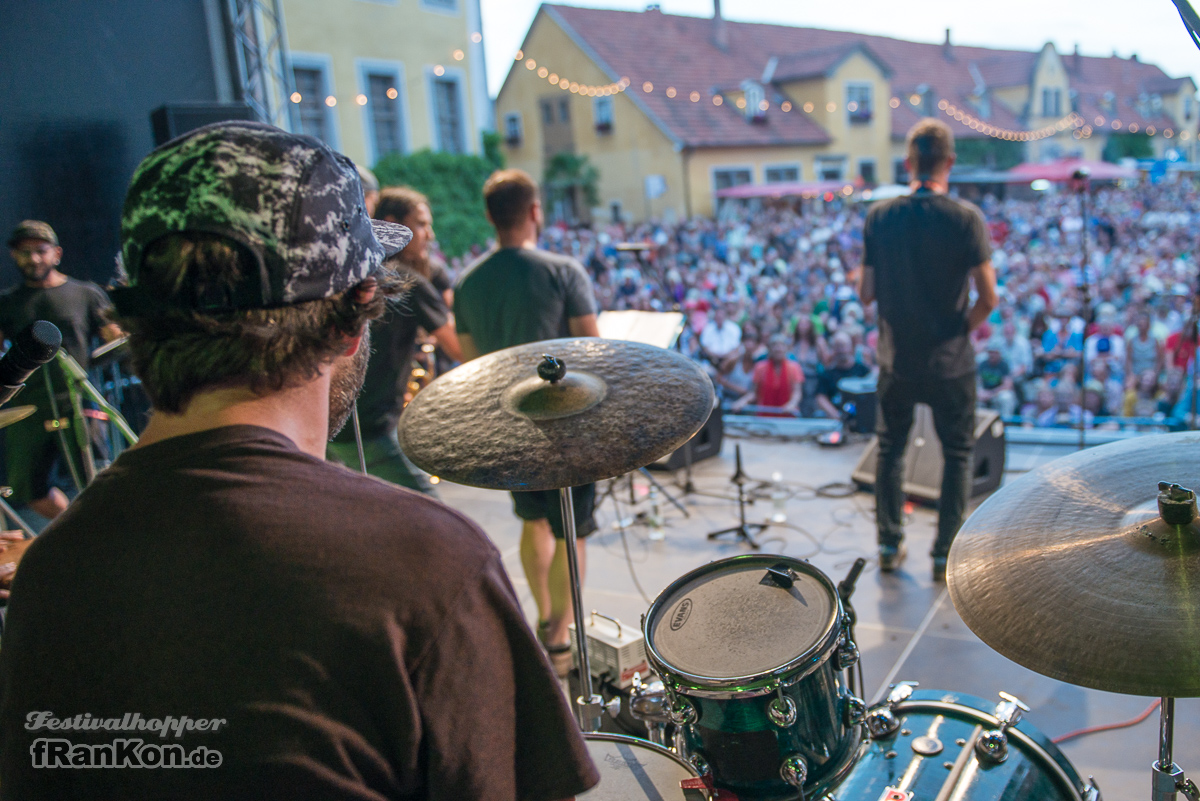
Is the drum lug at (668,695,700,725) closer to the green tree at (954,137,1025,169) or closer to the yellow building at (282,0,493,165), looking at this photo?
the yellow building at (282,0,493,165)

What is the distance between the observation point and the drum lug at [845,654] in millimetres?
1828

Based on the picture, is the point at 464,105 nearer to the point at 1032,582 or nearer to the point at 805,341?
the point at 805,341

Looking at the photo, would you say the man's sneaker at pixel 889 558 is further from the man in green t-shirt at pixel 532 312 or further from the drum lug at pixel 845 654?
the drum lug at pixel 845 654

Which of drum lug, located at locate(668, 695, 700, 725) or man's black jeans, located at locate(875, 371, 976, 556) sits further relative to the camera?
man's black jeans, located at locate(875, 371, 976, 556)

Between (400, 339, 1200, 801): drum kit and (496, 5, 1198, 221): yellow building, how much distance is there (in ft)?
65.3

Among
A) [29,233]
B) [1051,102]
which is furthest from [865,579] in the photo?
[1051,102]

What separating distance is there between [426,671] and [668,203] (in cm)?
2182

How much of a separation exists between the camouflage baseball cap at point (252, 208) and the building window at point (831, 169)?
25.5m

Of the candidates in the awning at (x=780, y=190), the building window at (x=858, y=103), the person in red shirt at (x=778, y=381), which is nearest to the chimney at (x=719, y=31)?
the building window at (x=858, y=103)

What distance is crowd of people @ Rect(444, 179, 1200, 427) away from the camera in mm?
6801

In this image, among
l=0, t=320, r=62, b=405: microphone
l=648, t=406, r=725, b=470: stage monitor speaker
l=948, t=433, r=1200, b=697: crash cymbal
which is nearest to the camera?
l=948, t=433, r=1200, b=697: crash cymbal

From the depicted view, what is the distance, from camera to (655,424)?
160cm

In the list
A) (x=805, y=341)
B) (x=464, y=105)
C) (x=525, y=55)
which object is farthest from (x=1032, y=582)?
(x=525, y=55)

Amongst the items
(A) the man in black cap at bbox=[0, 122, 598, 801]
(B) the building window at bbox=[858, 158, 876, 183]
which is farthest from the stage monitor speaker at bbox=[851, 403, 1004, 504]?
(B) the building window at bbox=[858, 158, 876, 183]
